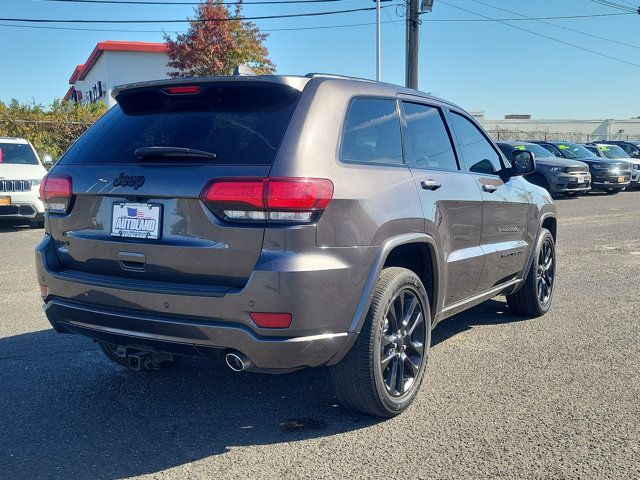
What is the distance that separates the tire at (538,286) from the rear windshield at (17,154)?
10095 mm

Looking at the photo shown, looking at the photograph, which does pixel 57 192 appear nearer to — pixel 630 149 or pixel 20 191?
pixel 20 191

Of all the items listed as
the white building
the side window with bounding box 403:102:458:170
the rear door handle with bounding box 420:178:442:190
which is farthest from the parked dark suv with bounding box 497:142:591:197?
A: the white building

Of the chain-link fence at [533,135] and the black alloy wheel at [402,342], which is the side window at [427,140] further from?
→ the chain-link fence at [533,135]

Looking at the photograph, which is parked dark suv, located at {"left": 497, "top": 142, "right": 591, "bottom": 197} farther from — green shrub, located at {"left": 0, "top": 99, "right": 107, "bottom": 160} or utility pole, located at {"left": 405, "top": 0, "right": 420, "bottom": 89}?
green shrub, located at {"left": 0, "top": 99, "right": 107, "bottom": 160}

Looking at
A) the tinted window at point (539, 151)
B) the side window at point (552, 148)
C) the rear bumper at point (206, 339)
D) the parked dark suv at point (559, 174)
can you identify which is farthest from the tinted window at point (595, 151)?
the rear bumper at point (206, 339)

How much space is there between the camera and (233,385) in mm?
4152

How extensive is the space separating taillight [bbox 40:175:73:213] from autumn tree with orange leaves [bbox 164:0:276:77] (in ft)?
91.1

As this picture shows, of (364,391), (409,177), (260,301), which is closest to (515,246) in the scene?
(409,177)

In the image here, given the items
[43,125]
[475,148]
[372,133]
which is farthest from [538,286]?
[43,125]

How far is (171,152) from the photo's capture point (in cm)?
320

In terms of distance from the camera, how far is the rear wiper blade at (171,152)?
3.16 metres

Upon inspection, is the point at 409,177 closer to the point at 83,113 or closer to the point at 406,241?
the point at 406,241

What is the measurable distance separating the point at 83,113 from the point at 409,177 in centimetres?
2151

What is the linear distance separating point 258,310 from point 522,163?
3.10m
